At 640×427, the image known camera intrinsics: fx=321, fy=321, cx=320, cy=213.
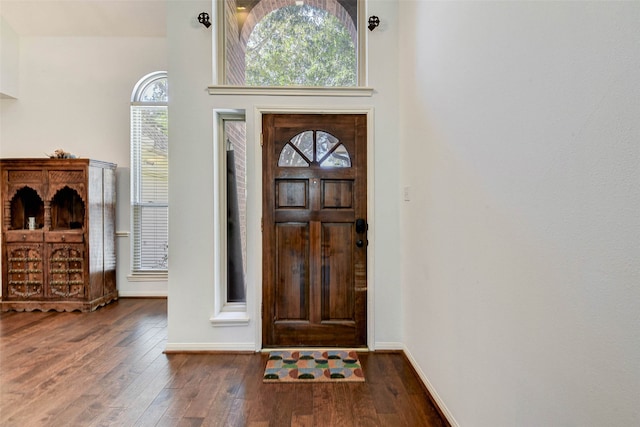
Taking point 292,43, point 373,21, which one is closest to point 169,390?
point 292,43

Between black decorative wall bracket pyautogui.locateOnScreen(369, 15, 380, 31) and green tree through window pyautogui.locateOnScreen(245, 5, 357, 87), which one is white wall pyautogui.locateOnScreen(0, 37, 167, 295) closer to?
green tree through window pyautogui.locateOnScreen(245, 5, 357, 87)

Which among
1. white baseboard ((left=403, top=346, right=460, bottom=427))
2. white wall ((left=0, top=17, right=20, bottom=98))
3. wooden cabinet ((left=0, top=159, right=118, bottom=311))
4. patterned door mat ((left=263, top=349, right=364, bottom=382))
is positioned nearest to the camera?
white baseboard ((left=403, top=346, right=460, bottom=427))

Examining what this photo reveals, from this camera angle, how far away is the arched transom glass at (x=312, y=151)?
8.89 feet

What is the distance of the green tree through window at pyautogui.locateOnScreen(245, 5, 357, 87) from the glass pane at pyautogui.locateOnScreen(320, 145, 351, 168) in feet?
1.96

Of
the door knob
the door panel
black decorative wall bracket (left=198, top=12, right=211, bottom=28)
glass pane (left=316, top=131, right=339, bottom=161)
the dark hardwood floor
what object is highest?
black decorative wall bracket (left=198, top=12, right=211, bottom=28)

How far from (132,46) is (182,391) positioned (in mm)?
4168

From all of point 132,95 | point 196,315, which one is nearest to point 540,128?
point 196,315

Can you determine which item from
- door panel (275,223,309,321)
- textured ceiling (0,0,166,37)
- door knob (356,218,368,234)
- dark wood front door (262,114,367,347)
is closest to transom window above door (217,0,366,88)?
dark wood front door (262,114,367,347)

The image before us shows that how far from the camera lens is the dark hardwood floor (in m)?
1.79

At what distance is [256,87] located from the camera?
2656mm

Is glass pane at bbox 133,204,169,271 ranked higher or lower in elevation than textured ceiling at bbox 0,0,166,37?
lower

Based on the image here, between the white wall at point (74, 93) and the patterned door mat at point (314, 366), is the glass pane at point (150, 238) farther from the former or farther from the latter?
the patterned door mat at point (314, 366)

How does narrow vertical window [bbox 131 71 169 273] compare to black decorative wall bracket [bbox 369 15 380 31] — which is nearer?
black decorative wall bracket [bbox 369 15 380 31]

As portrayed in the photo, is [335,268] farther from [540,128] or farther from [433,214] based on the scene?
[540,128]
